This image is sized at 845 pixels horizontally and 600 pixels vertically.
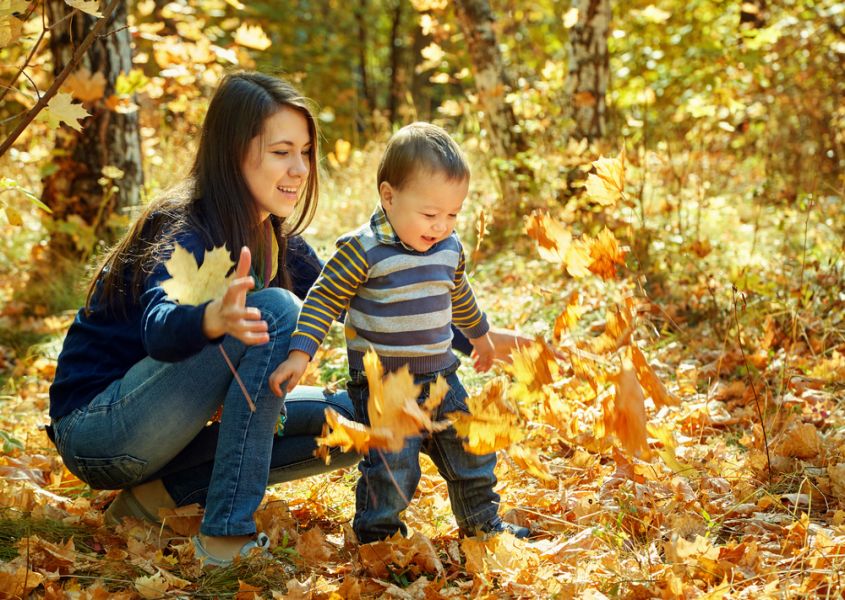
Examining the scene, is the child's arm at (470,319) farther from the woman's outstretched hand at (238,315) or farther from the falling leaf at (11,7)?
the falling leaf at (11,7)

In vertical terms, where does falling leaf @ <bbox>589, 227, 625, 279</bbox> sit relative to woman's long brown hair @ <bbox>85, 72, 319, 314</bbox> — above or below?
below

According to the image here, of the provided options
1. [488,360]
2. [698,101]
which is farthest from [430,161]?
[698,101]

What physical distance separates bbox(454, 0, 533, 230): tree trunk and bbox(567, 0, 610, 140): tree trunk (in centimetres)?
55

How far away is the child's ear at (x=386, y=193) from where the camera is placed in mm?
2170

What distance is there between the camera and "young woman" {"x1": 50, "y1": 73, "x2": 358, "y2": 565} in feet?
6.74

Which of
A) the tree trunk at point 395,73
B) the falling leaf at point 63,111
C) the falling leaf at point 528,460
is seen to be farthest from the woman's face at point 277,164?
the tree trunk at point 395,73

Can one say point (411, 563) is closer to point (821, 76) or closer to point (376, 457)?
point (376, 457)

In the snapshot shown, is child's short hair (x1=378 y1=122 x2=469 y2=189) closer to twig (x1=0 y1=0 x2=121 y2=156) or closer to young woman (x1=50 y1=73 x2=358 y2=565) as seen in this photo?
young woman (x1=50 y1=73 x2=358 y2=565)

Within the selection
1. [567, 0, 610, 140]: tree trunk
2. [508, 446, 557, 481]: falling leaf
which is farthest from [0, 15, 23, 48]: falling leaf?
[567, 0, 610, 140]: tree trunk

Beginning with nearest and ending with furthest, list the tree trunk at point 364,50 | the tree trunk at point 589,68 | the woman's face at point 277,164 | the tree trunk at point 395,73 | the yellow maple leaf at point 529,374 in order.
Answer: the yellow maple leaf at point 529,374
the woman's face at point 277,164
the tree trunk at point 589,68
the tree trunk at point 395,73
the tree trunk at point 364,50

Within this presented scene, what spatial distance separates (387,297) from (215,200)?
56cm

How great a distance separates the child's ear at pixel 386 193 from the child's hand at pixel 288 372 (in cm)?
48

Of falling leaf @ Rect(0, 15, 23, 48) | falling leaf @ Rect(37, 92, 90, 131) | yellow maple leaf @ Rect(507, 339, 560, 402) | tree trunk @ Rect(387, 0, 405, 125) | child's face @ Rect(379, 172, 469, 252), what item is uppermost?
tree trunk @ Rect(387, 0, 405, 125)

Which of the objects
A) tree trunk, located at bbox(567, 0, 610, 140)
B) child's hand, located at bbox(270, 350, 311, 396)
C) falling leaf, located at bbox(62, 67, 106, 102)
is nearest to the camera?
child's hand, located at bbox(270, 350, 311, 396)
